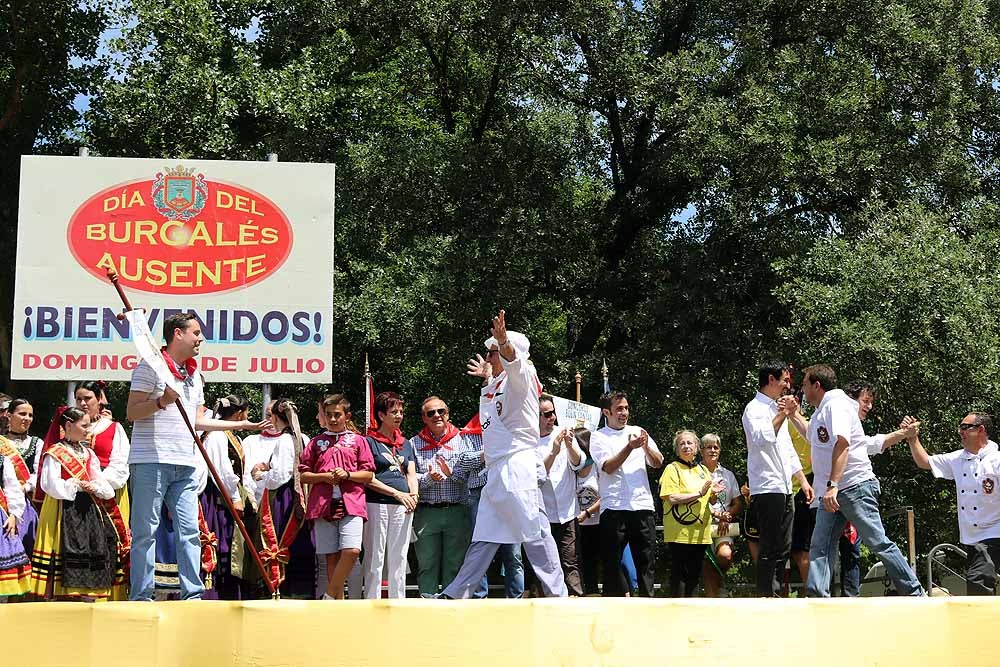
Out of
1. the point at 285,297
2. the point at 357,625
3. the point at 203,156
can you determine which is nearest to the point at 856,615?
the point at 357,625

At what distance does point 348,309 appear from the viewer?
57.7 ft

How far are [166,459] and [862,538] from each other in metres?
4.33

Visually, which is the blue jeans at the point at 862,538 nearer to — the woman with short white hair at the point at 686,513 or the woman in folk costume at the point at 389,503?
the woman with short white hair at the point at 686,513

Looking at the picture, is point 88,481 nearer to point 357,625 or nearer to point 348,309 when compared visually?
point 357,625

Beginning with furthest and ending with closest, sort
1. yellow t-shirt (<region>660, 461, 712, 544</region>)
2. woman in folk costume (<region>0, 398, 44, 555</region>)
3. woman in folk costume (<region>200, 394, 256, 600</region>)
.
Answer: yellow t-shirt (<region>660, 461, 712, 544</region>)
woman in folk costume (<region>200, 394, 256, 600</region>)
woman in folk costume (<region>0, 398, 44, 555</region>)

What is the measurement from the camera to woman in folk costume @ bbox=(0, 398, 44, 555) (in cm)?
881

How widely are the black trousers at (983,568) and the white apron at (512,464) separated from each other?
3.00 meters

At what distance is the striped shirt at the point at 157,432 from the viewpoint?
276 inches

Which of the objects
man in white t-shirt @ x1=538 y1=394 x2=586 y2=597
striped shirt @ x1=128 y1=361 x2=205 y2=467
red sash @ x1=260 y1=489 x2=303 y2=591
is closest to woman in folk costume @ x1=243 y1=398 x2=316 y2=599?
red sash @ x1=260 y1=489 x2=303 y2=591

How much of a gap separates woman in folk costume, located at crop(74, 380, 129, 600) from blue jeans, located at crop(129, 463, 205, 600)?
173 cm

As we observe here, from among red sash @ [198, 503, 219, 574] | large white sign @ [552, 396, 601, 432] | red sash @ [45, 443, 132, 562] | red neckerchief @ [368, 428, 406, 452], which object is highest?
large white sign @ [552, 396, 601, 432]

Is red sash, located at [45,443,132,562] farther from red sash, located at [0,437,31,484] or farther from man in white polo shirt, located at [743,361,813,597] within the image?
man in white polo shirt, located at [743,361,813,597]

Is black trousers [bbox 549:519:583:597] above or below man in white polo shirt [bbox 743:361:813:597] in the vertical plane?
below

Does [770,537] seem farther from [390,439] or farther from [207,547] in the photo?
[207,547]
